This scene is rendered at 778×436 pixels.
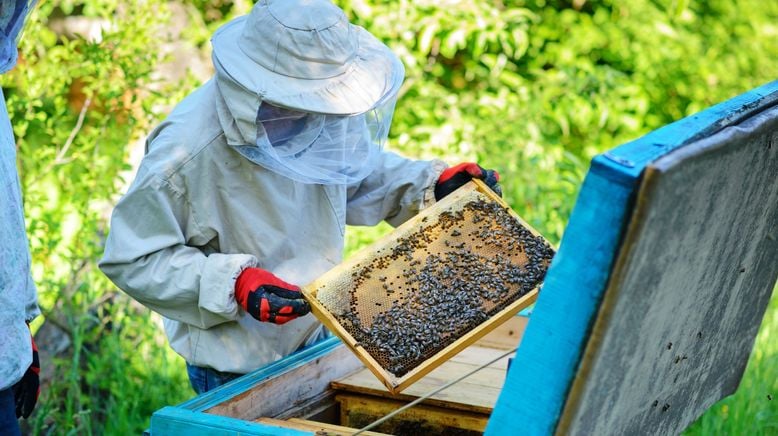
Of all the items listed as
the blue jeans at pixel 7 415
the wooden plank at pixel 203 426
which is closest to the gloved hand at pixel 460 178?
the wooden plank at pixel 203 426

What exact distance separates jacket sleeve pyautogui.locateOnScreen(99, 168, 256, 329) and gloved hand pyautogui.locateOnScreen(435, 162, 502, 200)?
835 mm

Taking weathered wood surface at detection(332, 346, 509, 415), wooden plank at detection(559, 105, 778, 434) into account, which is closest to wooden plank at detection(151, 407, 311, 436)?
weathered wood surface at detection(332, 346, 509, 415)

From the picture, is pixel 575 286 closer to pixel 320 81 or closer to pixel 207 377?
pixel 320 81

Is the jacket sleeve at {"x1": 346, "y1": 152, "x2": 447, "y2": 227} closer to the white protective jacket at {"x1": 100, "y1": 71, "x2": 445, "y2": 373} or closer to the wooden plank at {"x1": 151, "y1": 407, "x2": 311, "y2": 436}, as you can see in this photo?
the white protective jacket at {"x1": 100, "y1": 71, "x2": 445, "y2": 373}

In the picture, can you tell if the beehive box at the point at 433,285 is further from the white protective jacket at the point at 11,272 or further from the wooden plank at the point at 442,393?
the white protective jacket at the point at 11,272

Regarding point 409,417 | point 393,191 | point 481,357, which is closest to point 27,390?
point 409,417

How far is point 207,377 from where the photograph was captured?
2.76m

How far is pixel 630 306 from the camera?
153 centimetres

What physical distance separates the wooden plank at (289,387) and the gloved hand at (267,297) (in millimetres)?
214

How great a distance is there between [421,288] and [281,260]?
16.9 inches

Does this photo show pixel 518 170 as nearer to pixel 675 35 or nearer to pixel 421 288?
pixel 675 35

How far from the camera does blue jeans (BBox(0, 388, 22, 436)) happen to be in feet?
7.14

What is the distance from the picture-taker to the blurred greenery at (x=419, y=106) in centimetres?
427

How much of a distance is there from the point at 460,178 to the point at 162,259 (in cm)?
107
